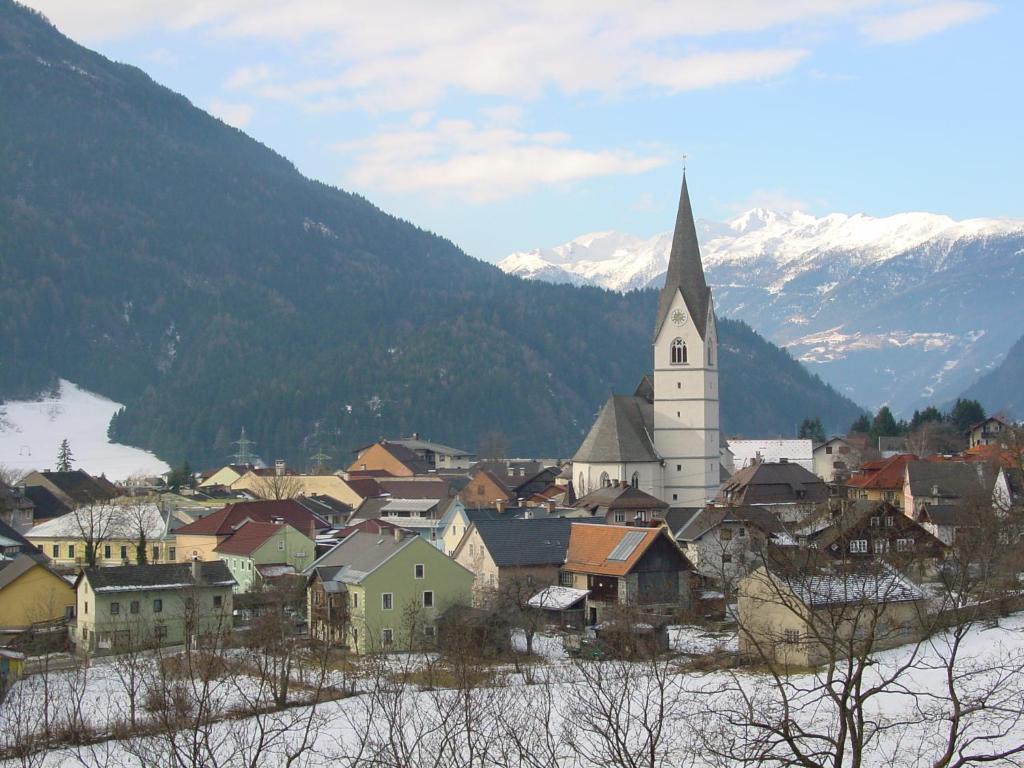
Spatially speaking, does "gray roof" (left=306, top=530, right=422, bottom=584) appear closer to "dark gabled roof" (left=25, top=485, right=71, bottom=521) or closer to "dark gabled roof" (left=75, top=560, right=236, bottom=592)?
"dark gabled roof" (left=75, top=560, right=236, bottom=592)

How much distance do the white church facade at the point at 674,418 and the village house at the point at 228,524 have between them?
19.4 meters

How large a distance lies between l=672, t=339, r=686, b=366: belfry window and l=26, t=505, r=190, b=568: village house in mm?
30147

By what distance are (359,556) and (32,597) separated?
11.0 meters

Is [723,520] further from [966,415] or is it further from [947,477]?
[966,415]

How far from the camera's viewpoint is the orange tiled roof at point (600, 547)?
50250mm

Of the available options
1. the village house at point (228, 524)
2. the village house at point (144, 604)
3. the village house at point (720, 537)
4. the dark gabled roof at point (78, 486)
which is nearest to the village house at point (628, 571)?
the village house at point (720, 537)

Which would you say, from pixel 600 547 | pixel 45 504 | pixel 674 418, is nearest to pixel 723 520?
pixel 600 547

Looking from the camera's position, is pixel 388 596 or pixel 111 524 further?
pixel 111 524

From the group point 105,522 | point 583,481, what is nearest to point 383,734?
point 105,522

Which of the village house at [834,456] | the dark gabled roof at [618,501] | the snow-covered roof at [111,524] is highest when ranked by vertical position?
the village house at [834,456]

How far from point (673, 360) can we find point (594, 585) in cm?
3815

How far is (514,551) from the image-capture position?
174ft

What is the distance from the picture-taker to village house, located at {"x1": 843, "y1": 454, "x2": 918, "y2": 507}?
80625 millimetres

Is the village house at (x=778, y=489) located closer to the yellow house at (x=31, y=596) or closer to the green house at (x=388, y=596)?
the green house at (x=388, y=596)
